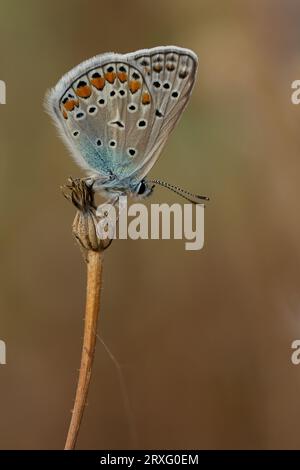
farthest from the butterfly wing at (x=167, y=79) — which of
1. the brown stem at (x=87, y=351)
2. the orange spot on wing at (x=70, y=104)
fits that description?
the brown stem at (x=87, y=351)

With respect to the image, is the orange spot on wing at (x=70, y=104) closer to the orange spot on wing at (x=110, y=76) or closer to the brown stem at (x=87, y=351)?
the orange spot on wing at (x=110, y=76)

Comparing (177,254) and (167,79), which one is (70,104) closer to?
(167,79)

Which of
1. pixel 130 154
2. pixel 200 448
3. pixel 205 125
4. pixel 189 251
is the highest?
pixel 205 125

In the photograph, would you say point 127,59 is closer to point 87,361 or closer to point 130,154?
point 130,154

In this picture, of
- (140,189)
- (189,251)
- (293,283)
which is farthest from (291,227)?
(140,189)

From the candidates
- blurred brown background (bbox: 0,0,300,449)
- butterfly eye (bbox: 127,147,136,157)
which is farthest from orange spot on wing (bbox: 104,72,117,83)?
blurred brown background (bbox: 0,0,300,449)

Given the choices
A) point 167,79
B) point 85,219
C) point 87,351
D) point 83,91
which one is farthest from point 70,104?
point 87,351
